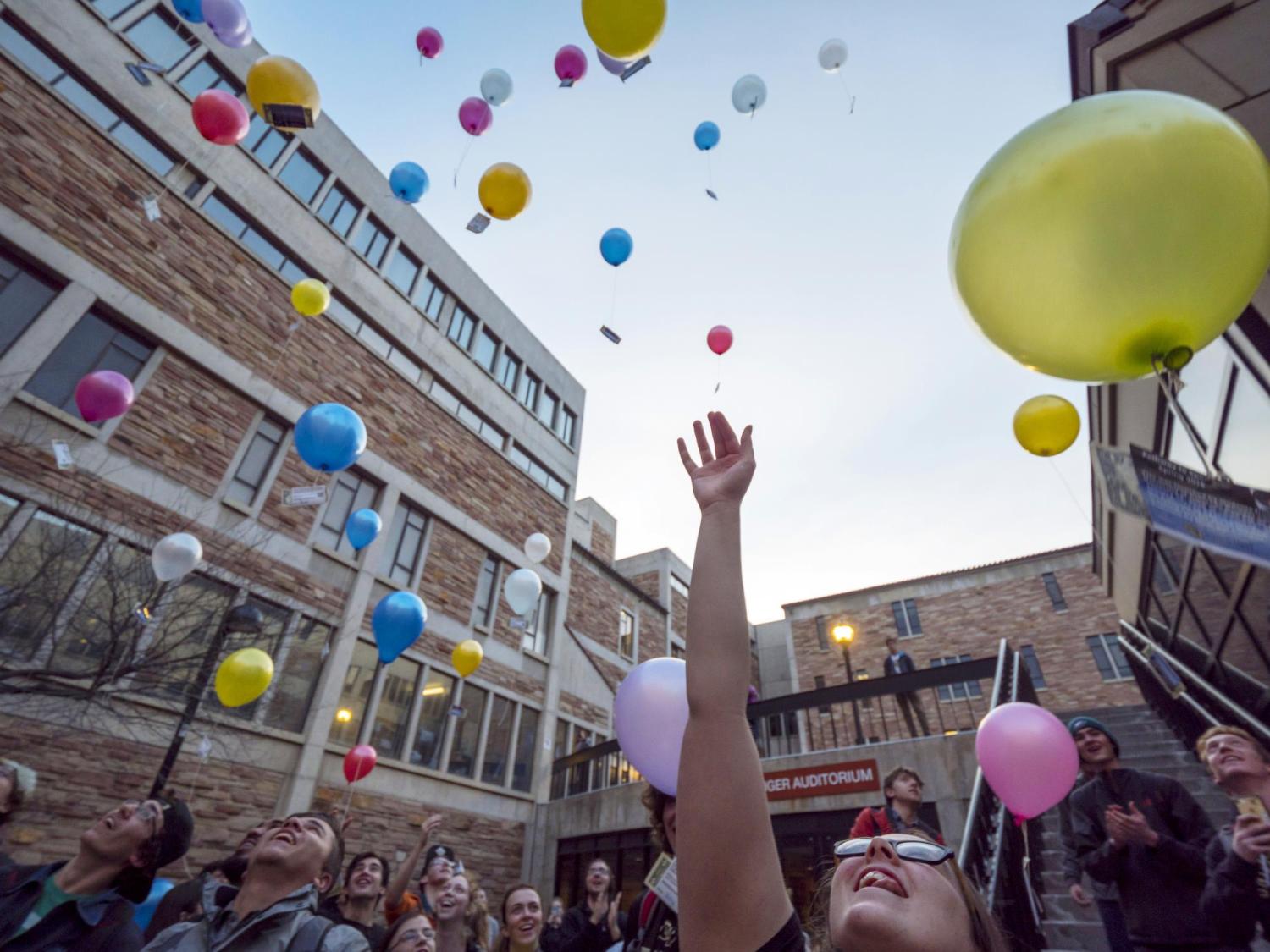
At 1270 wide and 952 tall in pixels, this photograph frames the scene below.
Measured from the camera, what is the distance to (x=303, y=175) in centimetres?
1317

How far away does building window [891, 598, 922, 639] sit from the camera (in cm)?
2231

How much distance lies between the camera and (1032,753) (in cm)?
358

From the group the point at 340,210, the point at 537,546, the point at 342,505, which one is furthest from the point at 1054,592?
the point at 340,210

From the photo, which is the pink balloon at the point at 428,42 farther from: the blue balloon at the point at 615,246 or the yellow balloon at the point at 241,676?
the yellow balloon at the point at 241,676

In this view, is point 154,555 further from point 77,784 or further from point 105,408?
point 77,784

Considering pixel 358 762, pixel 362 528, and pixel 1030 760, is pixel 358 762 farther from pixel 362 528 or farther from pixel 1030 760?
pixel 1030 760

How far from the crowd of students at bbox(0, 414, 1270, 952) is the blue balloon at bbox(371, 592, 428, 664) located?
3146mm

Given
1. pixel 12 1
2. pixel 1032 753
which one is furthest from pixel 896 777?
pixel 12 1

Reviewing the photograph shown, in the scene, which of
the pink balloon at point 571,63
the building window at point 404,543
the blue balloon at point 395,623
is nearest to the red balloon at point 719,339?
the pink balloon at point 571,63

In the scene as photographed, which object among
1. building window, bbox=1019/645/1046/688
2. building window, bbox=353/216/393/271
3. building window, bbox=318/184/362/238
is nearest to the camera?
building window, bbox=318/184/362/238

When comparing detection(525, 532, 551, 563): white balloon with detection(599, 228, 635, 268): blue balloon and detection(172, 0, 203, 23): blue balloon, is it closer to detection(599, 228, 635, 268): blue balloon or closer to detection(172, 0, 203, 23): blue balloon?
detection(599, 228, 635, 268): blue balloon

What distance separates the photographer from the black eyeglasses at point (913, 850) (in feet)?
3.41

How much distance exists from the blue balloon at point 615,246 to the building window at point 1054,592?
19.6 metres

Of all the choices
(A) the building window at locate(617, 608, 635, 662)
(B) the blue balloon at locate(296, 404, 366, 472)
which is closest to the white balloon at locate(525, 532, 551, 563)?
(B) the blue balloon at locate(296, 404, 366, 472)
